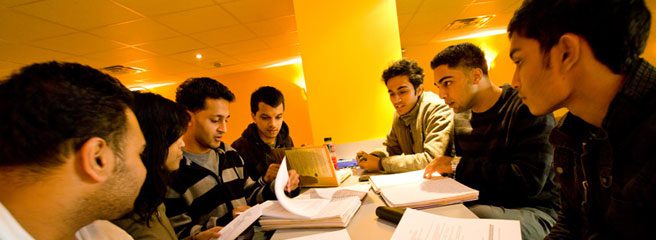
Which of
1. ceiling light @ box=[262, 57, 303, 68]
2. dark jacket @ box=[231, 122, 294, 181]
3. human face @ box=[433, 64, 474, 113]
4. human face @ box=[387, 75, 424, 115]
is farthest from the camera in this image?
ceiling light @ box=[262, 57, 303, 68]

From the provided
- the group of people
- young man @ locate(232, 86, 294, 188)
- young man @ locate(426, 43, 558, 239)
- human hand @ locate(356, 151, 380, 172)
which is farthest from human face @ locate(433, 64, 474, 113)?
young man @ locate(232, 86, 294, 188)

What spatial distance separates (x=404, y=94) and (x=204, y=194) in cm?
136

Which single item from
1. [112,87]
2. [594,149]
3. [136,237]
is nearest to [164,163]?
[136,237]

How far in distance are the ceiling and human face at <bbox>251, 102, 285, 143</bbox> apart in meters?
1.39

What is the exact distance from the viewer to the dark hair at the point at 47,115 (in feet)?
1.95

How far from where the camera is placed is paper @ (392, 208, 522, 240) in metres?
0.66

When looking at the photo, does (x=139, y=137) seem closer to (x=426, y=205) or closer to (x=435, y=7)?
(x=426, y=205)

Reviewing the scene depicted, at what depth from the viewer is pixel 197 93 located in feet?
5.08

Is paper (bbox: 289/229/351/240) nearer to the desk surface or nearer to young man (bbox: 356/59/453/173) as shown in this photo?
the desk surface

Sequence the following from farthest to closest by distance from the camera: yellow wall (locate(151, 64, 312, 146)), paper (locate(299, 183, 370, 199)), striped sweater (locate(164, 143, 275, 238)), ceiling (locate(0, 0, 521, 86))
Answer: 1. yellow wall (locate(151, 64, 312, 146))
2. ceiling (locate(0, 0, 521, 86))
3. striped sweater (locate(164, 143, 275, 238))
4. paper (locate(299, 183, 370, 199))

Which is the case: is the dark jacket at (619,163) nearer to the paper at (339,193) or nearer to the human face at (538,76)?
the human face at (538,76)

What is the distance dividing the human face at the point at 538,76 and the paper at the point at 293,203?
0.74 meters

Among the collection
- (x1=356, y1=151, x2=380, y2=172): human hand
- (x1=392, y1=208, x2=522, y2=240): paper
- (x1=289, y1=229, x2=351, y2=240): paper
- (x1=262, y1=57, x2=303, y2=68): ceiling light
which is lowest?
(x1=356, y1=151, x2=380, y2=172): human hand

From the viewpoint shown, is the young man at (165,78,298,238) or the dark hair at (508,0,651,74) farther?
the young man at (165,78,298,238)
